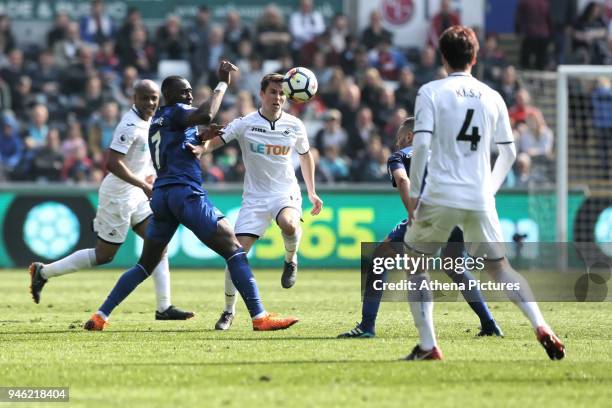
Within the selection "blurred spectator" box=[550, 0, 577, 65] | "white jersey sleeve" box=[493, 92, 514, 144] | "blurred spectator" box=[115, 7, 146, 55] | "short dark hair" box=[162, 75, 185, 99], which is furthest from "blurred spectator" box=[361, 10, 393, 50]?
"white jersey sleeve" box=[493, 92, 514, 144]

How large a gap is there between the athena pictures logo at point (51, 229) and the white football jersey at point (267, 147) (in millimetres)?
9976

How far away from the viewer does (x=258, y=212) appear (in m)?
12.3

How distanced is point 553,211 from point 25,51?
12244 mm

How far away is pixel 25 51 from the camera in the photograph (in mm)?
27719

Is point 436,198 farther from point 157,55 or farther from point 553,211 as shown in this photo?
point 157,55

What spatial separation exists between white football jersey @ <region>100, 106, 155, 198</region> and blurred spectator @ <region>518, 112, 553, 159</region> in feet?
41.2

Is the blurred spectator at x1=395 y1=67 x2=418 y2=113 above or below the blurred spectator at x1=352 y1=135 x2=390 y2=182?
above

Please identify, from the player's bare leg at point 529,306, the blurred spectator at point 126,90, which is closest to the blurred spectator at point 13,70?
the blurred spectator at point 126,90

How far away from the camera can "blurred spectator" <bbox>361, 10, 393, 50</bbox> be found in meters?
27.9

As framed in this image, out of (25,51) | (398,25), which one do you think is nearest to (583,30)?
(398,25)

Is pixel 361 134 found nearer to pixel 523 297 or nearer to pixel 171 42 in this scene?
pixel 171 42

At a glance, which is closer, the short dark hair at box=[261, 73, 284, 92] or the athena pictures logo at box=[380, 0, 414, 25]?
the short dark hair at box=[261, 73, 284, 92]

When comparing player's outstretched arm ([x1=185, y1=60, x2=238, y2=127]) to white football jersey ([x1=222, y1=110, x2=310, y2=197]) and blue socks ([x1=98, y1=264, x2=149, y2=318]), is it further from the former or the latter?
blue socks ([x1=98, y1=264, x2=149, y2=318])

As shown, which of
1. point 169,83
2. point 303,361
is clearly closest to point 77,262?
point 169,83
